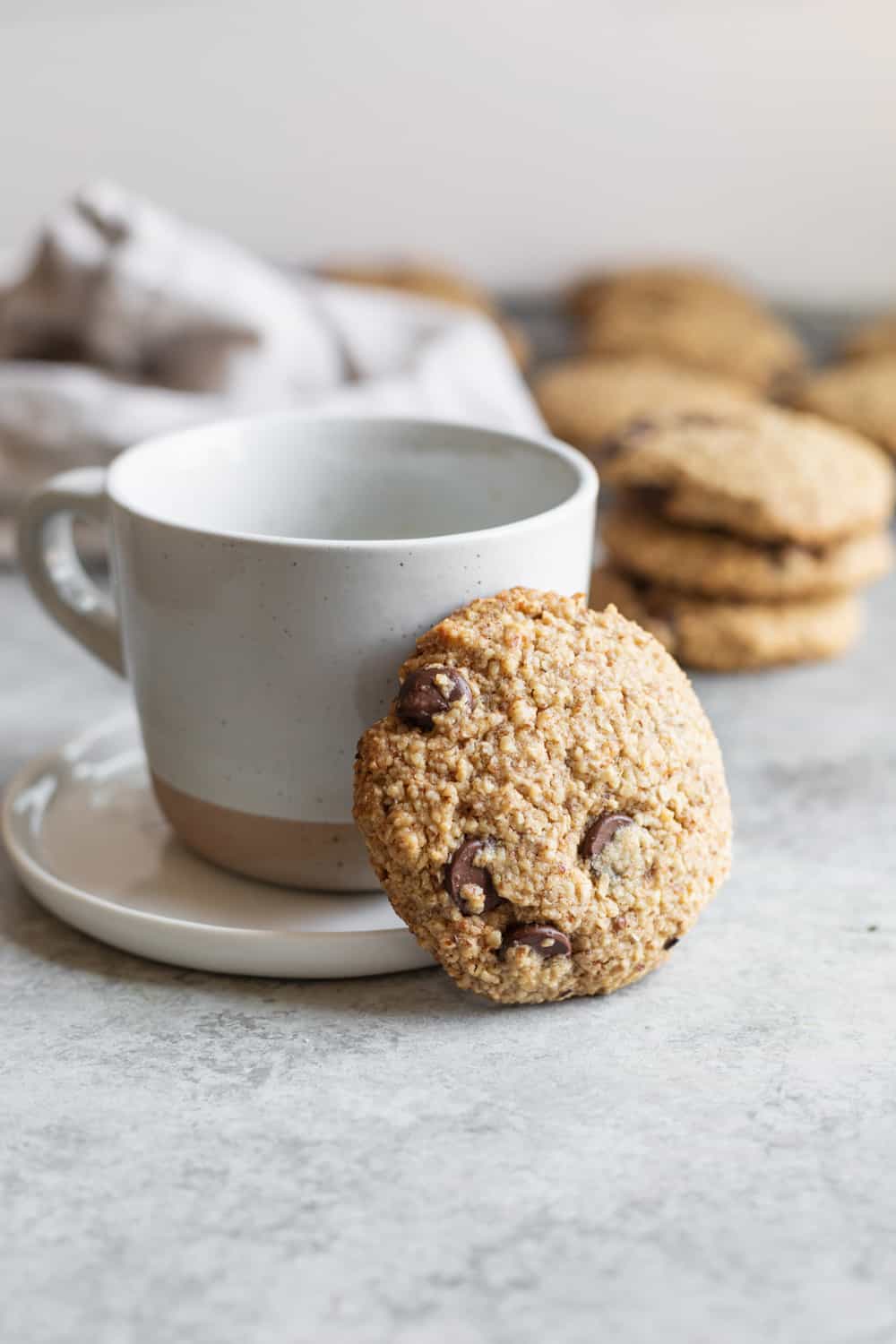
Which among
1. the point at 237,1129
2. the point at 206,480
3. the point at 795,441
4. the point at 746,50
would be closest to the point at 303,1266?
the point at 237,1129

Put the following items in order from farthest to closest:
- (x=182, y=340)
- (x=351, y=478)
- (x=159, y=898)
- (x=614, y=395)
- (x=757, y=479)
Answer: (x=614, y=395)
(x=182, y=340)
(x=757, y=479)
(x=351, y=478)
(x=159, y=898)

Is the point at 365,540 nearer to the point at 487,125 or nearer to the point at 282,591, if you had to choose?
the point at 282,591

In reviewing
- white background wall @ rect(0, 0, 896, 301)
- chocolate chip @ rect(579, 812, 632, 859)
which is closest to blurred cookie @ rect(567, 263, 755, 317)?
white background wall @ rect(0, 0, 896, 301)

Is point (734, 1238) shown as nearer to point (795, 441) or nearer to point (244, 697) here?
point (244, 697)

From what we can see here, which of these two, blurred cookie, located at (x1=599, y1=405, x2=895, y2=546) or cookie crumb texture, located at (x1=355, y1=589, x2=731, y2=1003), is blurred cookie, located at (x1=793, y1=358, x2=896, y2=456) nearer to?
blurred cookie, located at (x1=599, y1=405, x2=895, y2=546)

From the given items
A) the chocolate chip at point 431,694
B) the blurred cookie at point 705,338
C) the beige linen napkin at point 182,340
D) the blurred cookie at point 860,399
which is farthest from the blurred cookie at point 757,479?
the blurred cookie at point 705,338

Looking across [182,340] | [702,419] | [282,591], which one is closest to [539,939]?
[282,591]

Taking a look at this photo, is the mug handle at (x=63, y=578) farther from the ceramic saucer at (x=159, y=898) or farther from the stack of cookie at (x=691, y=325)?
the stack of cookie at (x=691, y=325)
